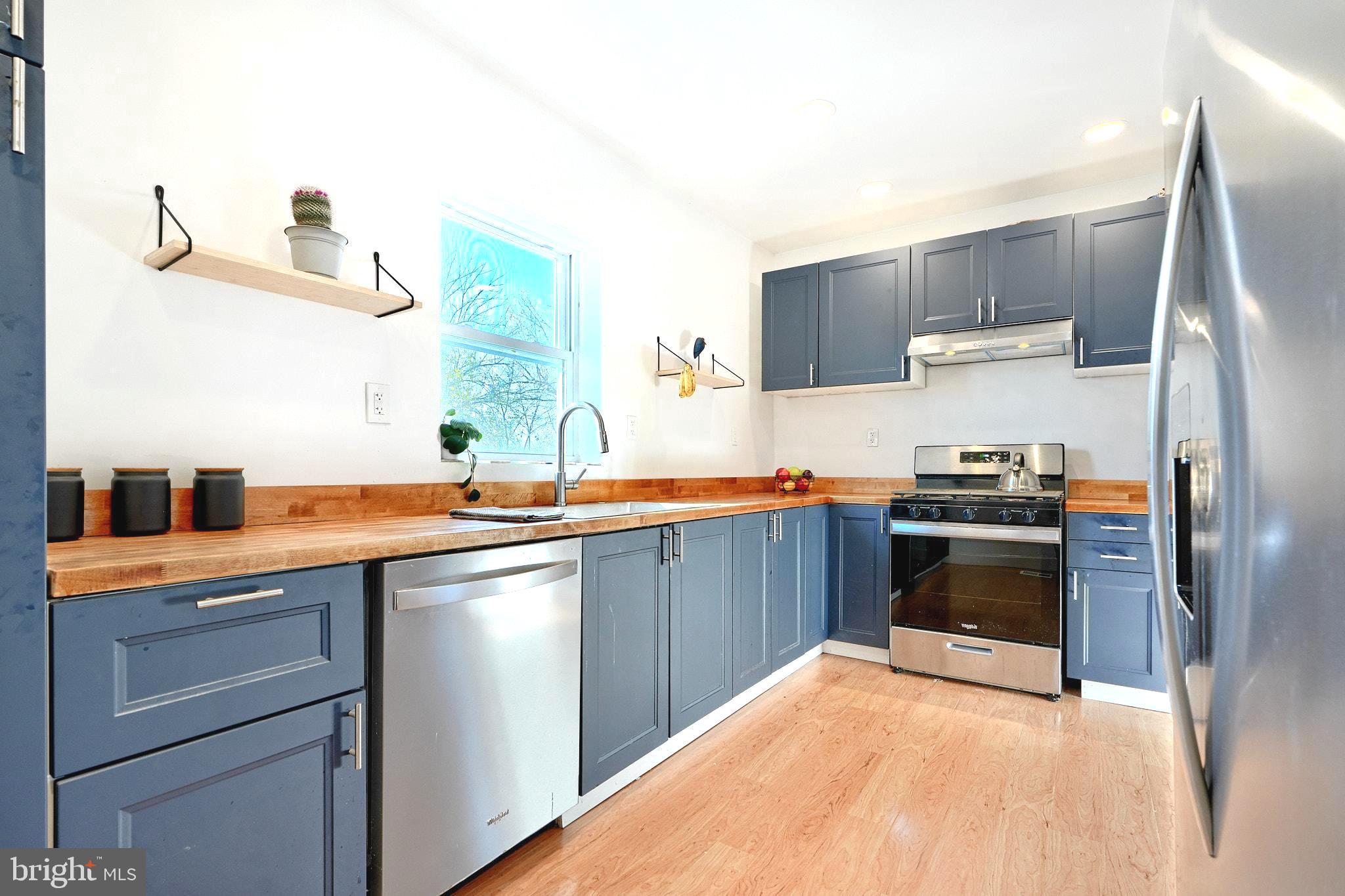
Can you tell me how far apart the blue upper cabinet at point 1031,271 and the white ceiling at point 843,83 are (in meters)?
0.29

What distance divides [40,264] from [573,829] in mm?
1781

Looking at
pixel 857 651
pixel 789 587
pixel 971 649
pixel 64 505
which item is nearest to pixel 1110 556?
pixel 971 649

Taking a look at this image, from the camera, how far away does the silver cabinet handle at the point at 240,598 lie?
109 cm

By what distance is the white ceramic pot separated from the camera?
5.62ft

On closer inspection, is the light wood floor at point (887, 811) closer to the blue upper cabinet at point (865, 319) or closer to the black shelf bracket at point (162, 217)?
the black shelf bracket at point (162, 217)

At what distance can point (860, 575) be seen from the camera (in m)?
3.48

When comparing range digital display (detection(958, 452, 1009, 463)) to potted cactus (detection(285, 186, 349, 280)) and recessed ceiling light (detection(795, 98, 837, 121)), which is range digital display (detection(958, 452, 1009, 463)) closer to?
recessed ceiling light (detection(795, 98, 837, 121))

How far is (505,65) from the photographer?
2.40 meters

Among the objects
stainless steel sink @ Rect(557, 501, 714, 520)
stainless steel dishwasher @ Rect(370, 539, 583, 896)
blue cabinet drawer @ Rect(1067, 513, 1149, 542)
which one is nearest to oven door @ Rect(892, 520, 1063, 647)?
blue cabinet drawer @ Rect(1067, 513, 1149, 542)

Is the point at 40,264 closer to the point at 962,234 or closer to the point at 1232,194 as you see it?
the point at 1232,194

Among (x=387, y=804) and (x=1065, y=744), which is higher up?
(x=387, y=804)

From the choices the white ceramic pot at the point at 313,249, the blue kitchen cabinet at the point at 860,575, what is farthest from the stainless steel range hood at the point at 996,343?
the white ceramic pot at the point at 313,249

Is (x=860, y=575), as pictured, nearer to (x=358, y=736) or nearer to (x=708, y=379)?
(x=708, y=379)

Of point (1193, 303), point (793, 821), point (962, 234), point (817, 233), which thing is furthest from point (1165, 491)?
point (817, 233)
